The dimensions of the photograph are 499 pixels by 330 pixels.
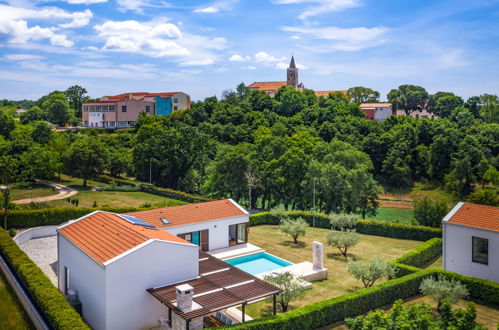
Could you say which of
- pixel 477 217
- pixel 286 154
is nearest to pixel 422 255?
pixel 477 217

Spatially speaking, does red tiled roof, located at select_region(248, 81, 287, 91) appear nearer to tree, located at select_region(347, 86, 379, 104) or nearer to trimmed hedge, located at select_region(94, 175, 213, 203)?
tree, located at select_region(347, 86, 379, 104)

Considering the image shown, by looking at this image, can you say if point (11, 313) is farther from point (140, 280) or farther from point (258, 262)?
point (258, 262)

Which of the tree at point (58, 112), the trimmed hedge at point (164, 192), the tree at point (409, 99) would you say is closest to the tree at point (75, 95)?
the tree at point (58, 112)

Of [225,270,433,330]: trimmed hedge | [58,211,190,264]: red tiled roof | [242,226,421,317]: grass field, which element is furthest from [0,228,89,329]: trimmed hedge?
[242,226,421,317]: grass field

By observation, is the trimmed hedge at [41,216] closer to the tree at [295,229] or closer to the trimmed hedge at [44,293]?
the trimmed hedge at [44,293]

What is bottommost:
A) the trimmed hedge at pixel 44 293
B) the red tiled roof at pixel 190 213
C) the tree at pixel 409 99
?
the trimmed hedge at pixel 44 293

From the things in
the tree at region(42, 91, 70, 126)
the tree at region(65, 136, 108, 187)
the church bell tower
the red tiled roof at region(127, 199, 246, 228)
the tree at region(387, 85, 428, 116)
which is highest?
the church bell tower

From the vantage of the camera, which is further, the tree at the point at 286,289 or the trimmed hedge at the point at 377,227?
the trimmed hedge at the point at 377,227
